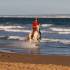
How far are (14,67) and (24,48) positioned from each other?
290 inches

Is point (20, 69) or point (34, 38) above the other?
point (20, 69)

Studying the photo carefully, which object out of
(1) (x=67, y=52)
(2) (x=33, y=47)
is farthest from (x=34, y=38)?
(1) (x=67, y=52)

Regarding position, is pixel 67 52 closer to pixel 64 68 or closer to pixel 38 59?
pixel 38 59

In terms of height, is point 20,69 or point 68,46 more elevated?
point 20,69

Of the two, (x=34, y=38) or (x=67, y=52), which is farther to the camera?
(x=34, y=38)

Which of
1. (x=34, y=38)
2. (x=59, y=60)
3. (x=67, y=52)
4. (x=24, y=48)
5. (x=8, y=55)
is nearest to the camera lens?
(x=59, y=60)

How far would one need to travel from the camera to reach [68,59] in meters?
14.1

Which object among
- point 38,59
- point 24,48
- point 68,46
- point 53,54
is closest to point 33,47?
point 24,48

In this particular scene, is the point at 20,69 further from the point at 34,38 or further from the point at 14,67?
the point at 34,38

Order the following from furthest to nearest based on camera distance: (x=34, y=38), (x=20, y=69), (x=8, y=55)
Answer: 1. (x=34, y=38)
2. (x=8, y=55)
3. (x=20, y=69)

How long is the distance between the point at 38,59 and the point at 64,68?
3.50 meters

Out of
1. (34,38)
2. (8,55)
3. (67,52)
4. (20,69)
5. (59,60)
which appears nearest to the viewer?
(20,69)

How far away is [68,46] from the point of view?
742 inches

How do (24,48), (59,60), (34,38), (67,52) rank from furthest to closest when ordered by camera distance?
(34,38) → (24,48) → (67,52) → (59,60)
